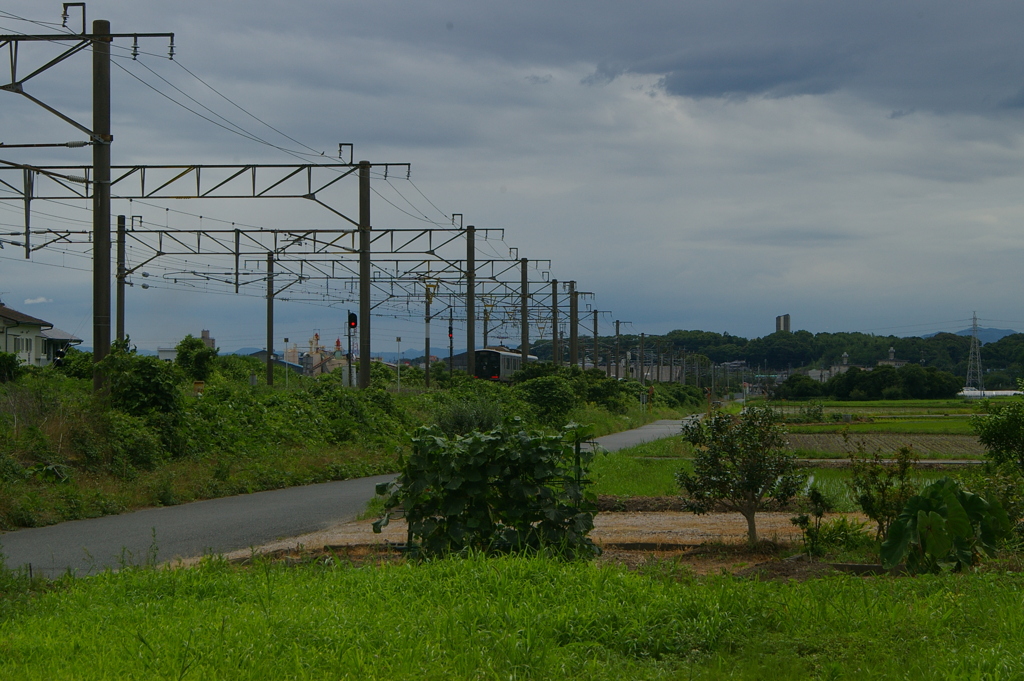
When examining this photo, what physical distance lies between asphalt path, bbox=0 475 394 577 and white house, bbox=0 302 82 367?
159ft

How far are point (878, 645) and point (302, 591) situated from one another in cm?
379

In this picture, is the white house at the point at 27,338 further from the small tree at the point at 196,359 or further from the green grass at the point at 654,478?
the green grass at the point at 654,478

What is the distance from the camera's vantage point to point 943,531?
704 cm

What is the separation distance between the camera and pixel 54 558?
9984 millimetres

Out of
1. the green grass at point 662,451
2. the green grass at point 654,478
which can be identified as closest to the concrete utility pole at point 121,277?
the green grass at point 662,451

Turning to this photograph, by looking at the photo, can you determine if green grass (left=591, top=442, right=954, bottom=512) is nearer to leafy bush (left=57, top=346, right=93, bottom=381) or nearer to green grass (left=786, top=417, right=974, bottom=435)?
green grass (left=786, top=417, right=974, bottom=435)

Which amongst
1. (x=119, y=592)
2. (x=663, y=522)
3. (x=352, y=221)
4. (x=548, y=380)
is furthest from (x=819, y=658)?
(x=548, y=380)

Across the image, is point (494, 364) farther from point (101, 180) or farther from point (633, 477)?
point (101, 180)

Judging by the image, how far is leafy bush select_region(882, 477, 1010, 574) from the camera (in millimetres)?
7031

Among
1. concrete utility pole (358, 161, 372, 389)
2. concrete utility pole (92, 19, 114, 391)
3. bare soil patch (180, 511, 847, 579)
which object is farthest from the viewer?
concrete utility pole (358, 161, 372, 389)

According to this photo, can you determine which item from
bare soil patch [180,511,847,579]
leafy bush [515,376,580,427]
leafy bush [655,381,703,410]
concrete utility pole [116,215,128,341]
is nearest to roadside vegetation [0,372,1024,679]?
bare soil patch [180,511,847,579]

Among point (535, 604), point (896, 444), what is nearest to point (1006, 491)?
point (535, 604)

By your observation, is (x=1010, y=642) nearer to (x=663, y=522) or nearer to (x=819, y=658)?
(x=819, y=658)

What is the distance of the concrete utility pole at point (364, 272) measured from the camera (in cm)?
2709
